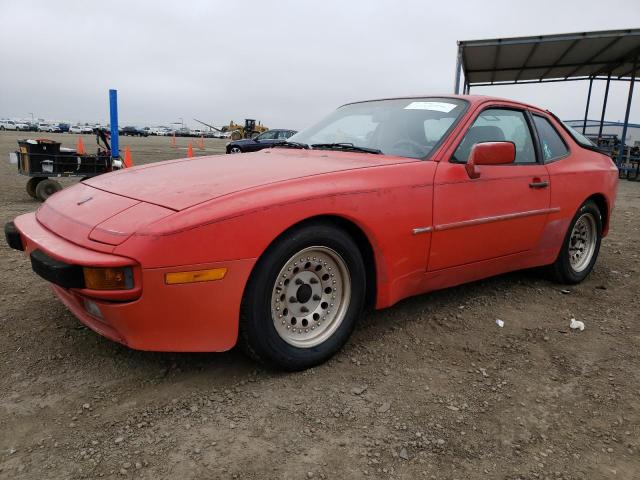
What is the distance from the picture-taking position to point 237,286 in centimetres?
212

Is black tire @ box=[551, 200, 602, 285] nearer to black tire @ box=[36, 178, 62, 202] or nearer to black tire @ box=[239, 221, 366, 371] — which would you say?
black tire @ box=[239, 221, 366, 371]

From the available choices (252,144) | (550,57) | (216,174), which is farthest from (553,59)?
(216,174)

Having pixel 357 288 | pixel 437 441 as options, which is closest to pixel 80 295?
pixel 357 288

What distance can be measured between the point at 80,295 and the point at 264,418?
0.95 meters

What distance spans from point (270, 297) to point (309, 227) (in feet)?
1.25

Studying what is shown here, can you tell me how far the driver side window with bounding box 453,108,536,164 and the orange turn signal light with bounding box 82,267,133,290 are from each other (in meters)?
2.01

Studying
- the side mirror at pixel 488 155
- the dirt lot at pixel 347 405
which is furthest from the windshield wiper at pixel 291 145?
the dirt lot at pixel 347 405

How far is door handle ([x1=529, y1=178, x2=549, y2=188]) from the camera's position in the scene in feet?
11.2

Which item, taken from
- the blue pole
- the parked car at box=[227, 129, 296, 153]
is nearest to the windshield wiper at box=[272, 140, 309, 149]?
the blue pole

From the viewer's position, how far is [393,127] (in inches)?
128

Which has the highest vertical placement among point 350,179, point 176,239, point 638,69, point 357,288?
point 638,69

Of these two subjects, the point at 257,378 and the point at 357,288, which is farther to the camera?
the point at 357,288

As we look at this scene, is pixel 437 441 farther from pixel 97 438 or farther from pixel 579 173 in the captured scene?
pixel 579 173

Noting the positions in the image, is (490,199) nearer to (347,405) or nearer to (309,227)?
(309,227)
